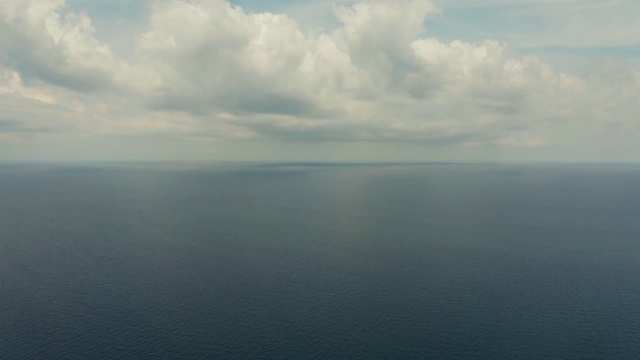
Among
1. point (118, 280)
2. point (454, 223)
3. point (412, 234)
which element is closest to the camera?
point (118, 280)

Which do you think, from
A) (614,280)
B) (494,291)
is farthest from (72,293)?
(614,280)

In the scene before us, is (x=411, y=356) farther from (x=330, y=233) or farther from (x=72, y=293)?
(x=330, y=233)

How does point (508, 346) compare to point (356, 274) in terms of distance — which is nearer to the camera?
point (508, 346)

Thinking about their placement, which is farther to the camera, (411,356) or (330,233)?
(330,233)

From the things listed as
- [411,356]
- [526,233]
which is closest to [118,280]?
[411,356]

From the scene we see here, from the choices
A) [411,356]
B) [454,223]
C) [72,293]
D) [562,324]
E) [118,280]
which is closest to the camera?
[411,356]

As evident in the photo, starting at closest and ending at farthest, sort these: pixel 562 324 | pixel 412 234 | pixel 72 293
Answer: pixel 562 324 < pixel 72 293 < pixel 412 234

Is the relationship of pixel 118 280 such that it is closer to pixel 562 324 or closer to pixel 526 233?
pixel 562 324

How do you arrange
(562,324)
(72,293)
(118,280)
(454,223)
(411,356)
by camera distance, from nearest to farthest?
1. (411,356)
2. (562,324)
3. (72,293)
4. (118,280)
5. (454,223)
